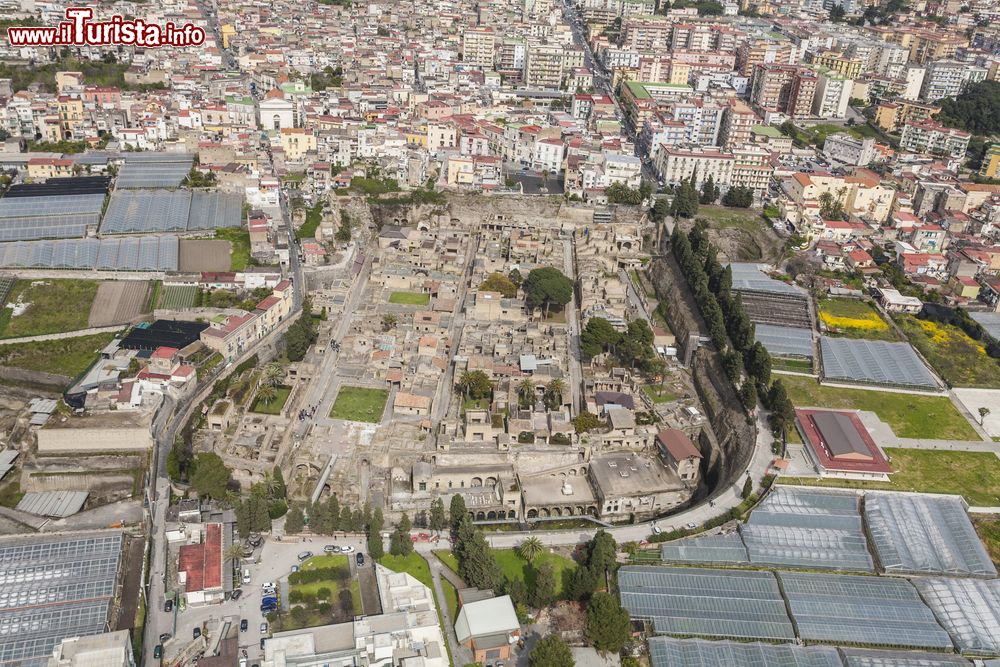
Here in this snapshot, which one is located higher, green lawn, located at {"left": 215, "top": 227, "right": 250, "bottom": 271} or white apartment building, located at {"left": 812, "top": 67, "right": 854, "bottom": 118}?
white apartment building, located at {"left": 812, "top": 67, "right": 854, "bottom": 118}

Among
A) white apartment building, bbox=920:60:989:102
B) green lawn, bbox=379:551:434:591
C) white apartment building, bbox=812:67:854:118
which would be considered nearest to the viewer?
green lawn, bbox=379:551:434:591

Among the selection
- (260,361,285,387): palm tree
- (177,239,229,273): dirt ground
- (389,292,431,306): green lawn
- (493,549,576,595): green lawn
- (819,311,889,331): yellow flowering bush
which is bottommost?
(493,549,576,595): green lawn

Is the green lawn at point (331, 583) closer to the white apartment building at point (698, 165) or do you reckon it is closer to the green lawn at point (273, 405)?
the green lawn at point (273, 405)

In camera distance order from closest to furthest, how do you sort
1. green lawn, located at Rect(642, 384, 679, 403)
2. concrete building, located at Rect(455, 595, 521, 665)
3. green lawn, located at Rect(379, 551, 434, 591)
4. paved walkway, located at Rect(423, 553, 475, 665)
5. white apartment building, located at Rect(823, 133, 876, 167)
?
concrete building, located at Rect(455, 595, 521, 665), paved walkway, located at Rect(423, 553, 475, 665), green lawn, located at Rect(379, 551, 434, 591), green lawn, located at Rect(642, 384, 679, 403), white apartment building, located at Rect(823, 133, 876, 167)

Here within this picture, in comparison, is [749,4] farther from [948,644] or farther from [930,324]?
[948,644]

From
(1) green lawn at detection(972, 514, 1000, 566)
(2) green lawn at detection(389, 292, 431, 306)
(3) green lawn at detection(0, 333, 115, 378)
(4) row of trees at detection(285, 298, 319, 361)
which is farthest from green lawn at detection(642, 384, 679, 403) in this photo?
(3) green lawn at detection(0, 333, 115, 378)

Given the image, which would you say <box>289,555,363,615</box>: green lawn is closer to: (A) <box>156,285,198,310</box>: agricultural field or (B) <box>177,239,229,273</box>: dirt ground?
(A) <box>156,285,198,310</box>: agricultural field

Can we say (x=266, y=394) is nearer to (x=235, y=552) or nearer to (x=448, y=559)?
(x=235, y=552)
